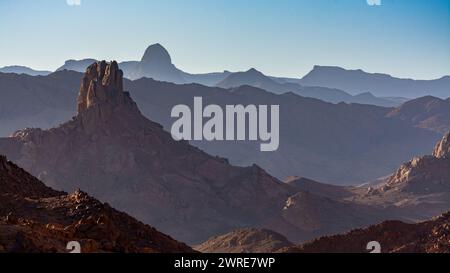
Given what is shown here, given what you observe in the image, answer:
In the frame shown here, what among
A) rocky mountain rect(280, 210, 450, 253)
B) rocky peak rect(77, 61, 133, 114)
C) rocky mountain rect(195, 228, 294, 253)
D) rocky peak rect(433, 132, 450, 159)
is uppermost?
rocky peak rect(77, 61, 133, 114)

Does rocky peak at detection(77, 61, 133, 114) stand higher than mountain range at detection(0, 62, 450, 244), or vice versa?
rocky peak at detection(77, 61, 133, 114)

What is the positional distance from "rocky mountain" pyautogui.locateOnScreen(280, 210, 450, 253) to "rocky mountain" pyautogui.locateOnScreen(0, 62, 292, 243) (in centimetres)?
4395

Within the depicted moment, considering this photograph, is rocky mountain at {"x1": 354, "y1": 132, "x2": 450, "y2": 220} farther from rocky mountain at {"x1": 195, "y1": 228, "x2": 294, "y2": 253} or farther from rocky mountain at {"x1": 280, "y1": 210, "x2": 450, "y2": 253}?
rocky mountain at {"x1": 280, "y1": 210, "x2": 450, "y2": 253}

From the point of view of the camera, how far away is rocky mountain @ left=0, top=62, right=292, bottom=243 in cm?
8325

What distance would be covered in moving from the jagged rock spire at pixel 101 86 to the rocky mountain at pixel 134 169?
0.14m

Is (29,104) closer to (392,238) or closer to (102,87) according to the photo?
(102,87)

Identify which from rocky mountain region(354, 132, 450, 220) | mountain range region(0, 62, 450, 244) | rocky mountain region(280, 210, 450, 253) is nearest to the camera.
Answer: rocky mountain region(280, 210, 450, 253)

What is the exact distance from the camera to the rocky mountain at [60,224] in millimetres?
16812

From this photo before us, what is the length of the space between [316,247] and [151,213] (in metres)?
47.5

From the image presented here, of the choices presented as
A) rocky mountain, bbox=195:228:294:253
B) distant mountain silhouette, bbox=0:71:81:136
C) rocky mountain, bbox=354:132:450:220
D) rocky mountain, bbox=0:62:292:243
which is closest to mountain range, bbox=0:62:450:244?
rocky mountain, bbox=0:62:292:243

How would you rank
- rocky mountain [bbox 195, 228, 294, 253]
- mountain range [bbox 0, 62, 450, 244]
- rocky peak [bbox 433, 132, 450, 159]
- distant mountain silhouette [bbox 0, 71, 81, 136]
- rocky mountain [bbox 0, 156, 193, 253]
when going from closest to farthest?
rocky mountain [bbox 0, 156, 193, 253]
rocky mountain [bbox 195, 228, 294, 253]
mountain range [bbox 0, 62, 450, 244]
rocky peak [bbox 433, 132, 450, 159]
distant mountain silhouette [bbox 0, 71, 81, 136]

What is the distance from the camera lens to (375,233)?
3684cm
